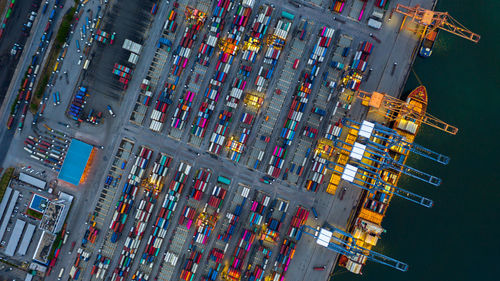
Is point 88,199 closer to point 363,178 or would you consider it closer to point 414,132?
point 363,178

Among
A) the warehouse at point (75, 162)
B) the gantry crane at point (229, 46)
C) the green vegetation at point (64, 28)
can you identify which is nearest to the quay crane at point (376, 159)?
the gantry crane at point (229, 46)

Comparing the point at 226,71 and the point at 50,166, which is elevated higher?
the point at 226,71

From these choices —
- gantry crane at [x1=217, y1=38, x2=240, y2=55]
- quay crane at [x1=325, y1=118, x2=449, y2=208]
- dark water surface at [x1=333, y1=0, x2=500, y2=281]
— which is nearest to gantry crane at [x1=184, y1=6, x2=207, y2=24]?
gantry crane at [x1=217, y1=38, x2=240, y2=55]

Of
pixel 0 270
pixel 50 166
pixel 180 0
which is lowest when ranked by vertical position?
pixel 0 270

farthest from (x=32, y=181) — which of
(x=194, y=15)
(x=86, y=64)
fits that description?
(x=194, y=15)

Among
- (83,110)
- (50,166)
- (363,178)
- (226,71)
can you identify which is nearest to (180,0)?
(226,71)

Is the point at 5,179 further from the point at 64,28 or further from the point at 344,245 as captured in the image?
the point at 344,245

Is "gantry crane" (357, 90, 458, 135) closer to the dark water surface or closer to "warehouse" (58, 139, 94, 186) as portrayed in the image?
the dark water surface
